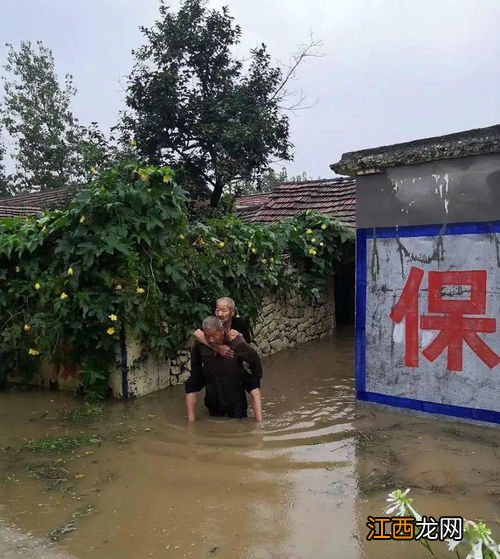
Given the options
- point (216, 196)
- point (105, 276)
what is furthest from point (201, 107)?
point (105, 276)

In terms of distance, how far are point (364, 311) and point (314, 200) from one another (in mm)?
7365

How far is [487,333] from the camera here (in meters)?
5.55

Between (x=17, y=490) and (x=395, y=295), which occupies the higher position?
(x=395, y=295)

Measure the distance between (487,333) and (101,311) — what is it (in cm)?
417

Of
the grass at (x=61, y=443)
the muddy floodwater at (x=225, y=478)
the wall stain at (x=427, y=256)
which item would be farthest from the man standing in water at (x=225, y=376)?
the wall stain at (x=427, y=256)

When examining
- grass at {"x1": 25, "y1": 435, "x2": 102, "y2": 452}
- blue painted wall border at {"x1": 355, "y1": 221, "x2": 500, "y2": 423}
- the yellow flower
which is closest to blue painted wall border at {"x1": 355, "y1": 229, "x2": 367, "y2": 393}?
blue painted wall border at {"x1": 355, "y1": 221, "x2": 500, "y2": 423}

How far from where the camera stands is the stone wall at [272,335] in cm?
718

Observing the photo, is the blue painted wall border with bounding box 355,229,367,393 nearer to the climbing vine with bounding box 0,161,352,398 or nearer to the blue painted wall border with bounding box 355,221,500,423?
the blue painted wall border with bounding box 355,221,500,423

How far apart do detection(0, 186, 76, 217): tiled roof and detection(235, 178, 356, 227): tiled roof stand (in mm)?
4572

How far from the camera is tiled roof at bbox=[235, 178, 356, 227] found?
1259cm

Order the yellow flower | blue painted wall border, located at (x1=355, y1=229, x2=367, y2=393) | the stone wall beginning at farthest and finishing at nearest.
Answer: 1. the stone wall
2. the yellow flower
3. blue painted wall border, located at (x1=355, y1=229, x2=367, y2=393)

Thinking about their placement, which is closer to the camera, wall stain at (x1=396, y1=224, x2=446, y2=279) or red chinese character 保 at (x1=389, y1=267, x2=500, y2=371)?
red chinese character 保 at (x1=389, y1=267, x2=500, y2=371)

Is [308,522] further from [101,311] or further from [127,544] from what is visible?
[101,311]

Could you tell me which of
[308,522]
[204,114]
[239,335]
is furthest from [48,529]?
[204,114]
